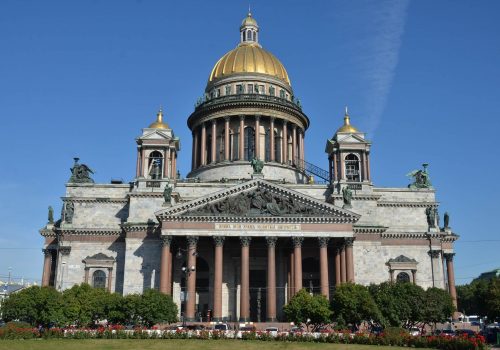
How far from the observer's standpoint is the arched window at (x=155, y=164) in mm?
64438

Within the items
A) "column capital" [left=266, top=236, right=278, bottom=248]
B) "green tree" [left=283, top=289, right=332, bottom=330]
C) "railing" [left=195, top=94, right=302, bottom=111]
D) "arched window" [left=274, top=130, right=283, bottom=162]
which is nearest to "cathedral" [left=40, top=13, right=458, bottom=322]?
"column capital" [left=266, top=236, right=278, bottom=248]

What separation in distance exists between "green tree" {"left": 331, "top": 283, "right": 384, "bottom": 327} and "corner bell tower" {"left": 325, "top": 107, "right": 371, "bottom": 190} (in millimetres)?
19242

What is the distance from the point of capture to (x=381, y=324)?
45.4m

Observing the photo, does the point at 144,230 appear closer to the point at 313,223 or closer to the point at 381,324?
the point at 313,223

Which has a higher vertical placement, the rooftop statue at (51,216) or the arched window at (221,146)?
the arched window at (221,146)

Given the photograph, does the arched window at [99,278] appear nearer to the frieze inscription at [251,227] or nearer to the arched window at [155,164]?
the arched window at [155,164]

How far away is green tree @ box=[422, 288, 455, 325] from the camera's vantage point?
46.2 metres

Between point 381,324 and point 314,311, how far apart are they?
5372mm

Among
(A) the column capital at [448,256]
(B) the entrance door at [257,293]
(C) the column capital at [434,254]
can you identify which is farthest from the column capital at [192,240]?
(A) the column capital at [448,256]

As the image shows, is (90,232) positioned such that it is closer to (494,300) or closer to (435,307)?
(435,307)

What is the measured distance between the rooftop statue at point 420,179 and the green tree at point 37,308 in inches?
1640

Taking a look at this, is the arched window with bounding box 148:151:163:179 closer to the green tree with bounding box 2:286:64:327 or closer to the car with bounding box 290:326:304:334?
the green tree with bounding box 2:286:64:327

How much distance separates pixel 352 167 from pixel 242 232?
56.3ft

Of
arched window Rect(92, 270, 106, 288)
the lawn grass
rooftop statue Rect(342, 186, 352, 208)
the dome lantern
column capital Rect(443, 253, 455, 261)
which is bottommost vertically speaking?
the lawn grass
